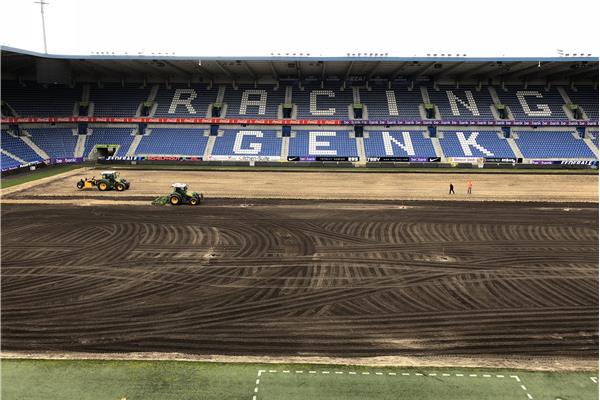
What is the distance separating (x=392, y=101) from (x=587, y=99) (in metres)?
27.4

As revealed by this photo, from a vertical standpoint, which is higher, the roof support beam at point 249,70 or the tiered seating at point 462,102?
the roof support beam at point 249,70

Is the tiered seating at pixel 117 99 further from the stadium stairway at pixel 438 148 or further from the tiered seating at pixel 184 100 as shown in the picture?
the stadium stairway at pixel 438 148

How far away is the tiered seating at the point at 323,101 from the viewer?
2160 inches

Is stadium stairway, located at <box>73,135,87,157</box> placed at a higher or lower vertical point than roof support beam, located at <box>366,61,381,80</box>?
lower

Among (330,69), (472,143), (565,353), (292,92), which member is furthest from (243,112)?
(565,353)

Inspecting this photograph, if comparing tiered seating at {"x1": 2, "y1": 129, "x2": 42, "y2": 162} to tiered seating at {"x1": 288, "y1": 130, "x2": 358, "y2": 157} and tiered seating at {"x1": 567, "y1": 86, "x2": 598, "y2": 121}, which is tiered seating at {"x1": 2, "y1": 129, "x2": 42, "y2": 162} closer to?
tiered seating at {"x1": 288, "y1": 130, "x2": 358, "y2": 157}

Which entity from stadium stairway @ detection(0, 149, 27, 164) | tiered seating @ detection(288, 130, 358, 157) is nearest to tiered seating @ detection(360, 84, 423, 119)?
tiered seating @ detection(288, 130, 358, 157)

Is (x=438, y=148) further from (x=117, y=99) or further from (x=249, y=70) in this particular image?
(x=117, y=99)

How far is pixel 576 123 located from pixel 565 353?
53.9 metres

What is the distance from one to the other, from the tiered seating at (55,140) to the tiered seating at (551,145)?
188 feet

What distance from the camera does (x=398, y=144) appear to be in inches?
2009

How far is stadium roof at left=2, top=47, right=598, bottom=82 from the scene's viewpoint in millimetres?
46188

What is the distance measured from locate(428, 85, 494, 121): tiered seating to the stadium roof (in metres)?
1.96

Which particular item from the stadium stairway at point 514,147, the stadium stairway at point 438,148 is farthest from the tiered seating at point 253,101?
the stadium stairway at point 514,147
